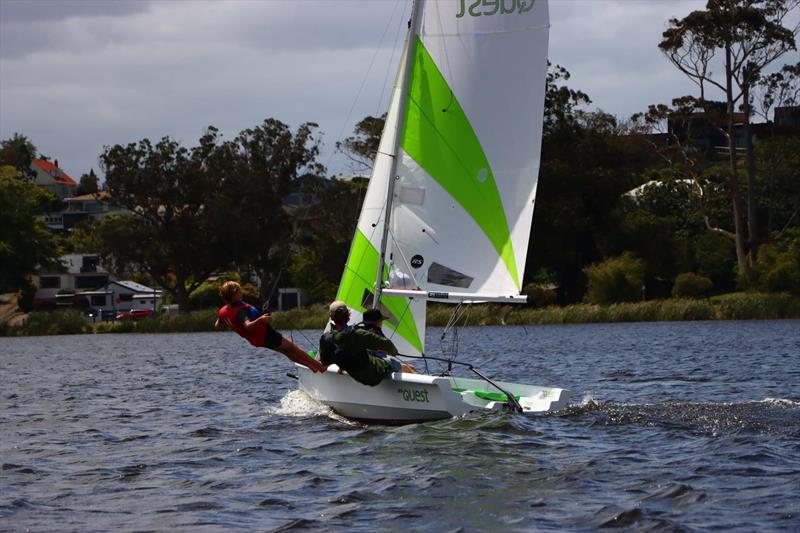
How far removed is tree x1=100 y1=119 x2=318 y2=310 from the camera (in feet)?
210

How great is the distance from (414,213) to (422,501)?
5936mm

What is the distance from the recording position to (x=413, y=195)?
50.4 feet

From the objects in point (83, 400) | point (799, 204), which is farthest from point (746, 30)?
point (83, 400)

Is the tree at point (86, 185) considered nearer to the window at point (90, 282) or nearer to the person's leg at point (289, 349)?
the window at point (90, 282)

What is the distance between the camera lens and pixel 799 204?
56.0 meters

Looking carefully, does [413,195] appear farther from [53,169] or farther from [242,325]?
[53,169]

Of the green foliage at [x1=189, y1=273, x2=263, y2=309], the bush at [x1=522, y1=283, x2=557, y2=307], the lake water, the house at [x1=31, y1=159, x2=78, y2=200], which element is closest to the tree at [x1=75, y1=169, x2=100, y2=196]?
the house at [x1=31, y1=159, x2=78, y2=200]

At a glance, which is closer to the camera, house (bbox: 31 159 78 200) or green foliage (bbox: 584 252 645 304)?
green foliage (bbox: 584 252 645 304)

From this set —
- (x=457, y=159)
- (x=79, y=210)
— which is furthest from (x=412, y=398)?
(x=79, y=210)

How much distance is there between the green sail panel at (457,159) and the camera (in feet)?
50.5

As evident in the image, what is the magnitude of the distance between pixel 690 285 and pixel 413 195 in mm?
35749

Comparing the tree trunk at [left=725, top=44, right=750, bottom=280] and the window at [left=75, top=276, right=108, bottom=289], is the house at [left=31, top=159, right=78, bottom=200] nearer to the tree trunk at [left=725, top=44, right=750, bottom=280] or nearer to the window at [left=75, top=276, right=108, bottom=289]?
the window at [left=75, top=276, right=108, bottom=289]

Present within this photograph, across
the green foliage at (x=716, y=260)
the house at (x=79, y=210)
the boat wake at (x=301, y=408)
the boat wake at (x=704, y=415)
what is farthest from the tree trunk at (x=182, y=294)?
the house at (x=79, y=210)

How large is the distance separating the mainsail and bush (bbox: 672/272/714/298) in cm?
3500
